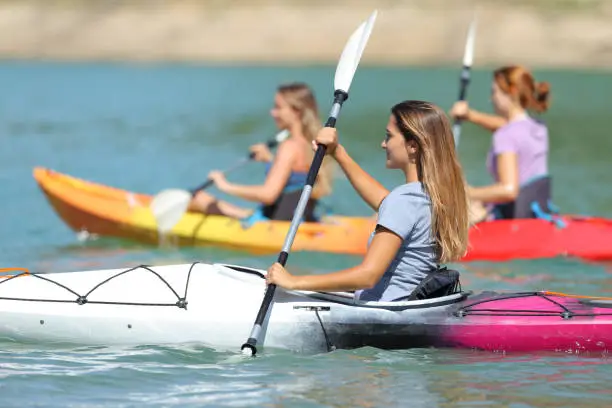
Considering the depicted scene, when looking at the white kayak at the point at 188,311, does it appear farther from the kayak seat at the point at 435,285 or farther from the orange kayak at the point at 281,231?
the orange kayak at the point at 281,231

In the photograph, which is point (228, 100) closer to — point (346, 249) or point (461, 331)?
point (346, 249)

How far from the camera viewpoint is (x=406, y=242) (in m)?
4.88

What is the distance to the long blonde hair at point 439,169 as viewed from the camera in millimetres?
4750

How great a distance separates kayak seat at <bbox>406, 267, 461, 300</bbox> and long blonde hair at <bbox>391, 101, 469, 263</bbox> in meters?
0.14

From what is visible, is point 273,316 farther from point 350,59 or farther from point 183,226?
point 183,226

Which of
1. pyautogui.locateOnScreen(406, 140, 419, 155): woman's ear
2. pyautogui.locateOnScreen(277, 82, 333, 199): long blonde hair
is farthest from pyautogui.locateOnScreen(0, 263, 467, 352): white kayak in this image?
pyautogui.locateOnScreen(277, 82, 333, 199): long blonde hair

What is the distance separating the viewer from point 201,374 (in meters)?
4.94

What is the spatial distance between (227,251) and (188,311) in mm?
3031

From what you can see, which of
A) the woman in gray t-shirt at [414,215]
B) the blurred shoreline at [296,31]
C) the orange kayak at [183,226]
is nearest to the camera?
the woman in gray t-shirt at [414,215]

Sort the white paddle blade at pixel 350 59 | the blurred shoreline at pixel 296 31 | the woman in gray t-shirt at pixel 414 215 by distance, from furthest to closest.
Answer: the blurred shoreline at pixel 296 31 < the white paddle blade at pixel 350 59 < the woman in gray t-shirt at pixel 414 215

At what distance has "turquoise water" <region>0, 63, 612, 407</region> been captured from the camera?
478 cm

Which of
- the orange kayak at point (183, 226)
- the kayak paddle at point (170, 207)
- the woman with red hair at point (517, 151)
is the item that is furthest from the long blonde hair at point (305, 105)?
the woman with red hair at point (517, 151)

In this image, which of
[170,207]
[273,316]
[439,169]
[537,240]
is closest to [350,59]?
[439,169]

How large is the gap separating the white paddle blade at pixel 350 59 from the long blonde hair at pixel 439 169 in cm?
102
